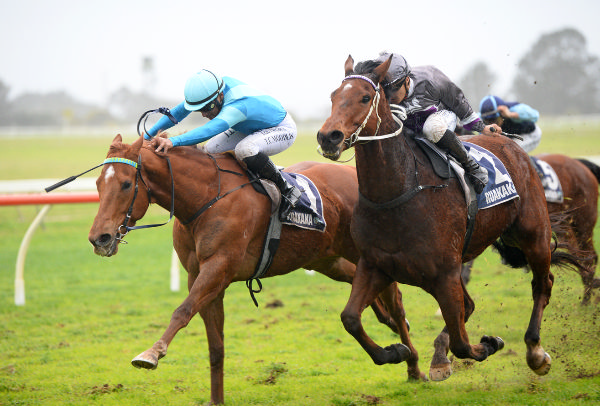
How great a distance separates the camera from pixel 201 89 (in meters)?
4.53

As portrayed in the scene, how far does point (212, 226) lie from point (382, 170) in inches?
47.9

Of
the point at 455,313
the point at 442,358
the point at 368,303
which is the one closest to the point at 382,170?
the point at 368,303

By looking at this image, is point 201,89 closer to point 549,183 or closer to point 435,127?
point 435,127

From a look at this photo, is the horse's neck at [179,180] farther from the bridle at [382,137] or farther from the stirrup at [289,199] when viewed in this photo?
the bridle at [382,137]

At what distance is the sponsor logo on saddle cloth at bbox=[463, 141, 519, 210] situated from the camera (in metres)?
4.41

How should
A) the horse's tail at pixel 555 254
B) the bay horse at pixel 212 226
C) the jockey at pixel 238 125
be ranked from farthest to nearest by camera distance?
1. the horse's tail at pixel 555 254
2. the jockey at pixel 238 125
3. the bay horse at pixel 212 226

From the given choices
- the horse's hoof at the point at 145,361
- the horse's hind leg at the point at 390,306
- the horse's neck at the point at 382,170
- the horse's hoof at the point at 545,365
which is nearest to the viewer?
the horse's hoof at the point at 145,361

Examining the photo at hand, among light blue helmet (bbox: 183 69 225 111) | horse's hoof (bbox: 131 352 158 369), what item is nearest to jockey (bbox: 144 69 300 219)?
light blue helmet (bbox: 183 69 225 111)

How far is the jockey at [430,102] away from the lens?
4.12 meters

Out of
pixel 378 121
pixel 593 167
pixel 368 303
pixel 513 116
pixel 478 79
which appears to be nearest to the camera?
pixel 378 121

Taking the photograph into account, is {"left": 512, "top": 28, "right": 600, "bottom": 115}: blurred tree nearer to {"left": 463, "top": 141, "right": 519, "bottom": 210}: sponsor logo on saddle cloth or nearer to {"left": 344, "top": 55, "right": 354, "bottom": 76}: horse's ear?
{"left": 463, "top": 141, "right": 519, "bottom": 210}: sponsor logo on saddle cloth

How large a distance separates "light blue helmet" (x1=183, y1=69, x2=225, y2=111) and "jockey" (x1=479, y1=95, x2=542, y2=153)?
3359 mm

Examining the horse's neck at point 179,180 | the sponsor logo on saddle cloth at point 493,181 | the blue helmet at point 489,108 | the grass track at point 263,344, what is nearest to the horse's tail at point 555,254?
the grass track at point 263,344

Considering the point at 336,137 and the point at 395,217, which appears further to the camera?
the point at 395,217
